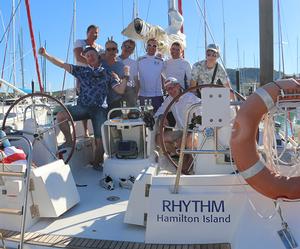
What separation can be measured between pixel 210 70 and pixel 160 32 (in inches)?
79.1

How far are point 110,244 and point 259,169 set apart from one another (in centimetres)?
113

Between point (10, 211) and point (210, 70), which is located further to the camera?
point (210, 70)

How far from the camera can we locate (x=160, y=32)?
5965mm

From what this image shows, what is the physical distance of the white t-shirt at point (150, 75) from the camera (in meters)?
4.72

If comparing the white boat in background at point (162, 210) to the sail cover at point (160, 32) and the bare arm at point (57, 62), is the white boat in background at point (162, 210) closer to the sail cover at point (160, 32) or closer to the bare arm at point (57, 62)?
the bare arm at point (57, 62)

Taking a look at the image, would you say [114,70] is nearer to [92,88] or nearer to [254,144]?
[92,88]

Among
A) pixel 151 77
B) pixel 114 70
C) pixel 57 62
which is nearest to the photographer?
pixel 57 62

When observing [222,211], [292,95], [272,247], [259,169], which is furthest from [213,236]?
[292,95]

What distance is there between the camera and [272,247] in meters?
2.22

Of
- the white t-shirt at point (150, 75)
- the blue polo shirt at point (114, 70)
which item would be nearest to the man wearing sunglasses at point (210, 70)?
the white t-shirt at point (150, 75)

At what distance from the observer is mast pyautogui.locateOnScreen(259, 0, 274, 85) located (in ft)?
9.50

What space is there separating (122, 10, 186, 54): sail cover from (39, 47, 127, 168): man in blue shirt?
187 centimetres

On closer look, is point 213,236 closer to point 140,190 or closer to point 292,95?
point 140,190

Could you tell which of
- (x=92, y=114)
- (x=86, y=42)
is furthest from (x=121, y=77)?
(x=86, y=42)
